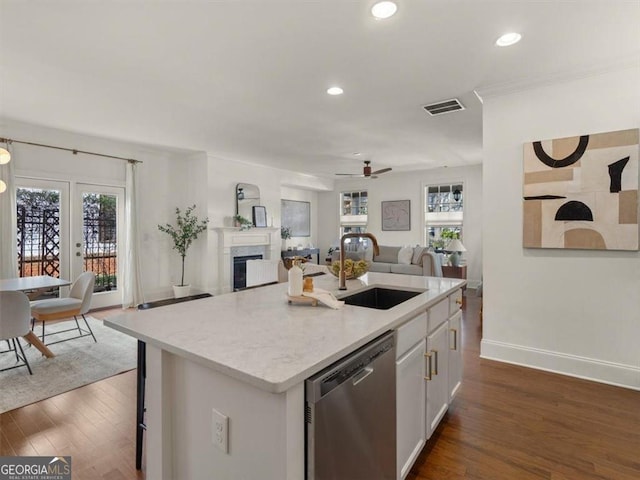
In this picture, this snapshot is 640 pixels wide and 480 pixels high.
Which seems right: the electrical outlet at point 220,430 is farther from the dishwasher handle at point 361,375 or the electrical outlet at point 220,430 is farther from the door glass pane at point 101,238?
the door glass pane at point 101,238

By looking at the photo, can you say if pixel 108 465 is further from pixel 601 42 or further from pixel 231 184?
pixel 231 184

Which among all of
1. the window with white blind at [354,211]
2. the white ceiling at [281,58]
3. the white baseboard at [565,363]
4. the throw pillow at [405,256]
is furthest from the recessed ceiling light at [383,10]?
the window with white blind at [354,211]

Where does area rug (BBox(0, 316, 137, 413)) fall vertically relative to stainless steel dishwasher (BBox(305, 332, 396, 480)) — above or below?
below

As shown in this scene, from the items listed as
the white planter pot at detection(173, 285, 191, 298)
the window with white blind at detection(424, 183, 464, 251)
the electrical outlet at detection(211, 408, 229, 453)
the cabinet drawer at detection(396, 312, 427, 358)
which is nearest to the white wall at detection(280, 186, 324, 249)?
the window with white blind at detection(424, 183, 464, 251)

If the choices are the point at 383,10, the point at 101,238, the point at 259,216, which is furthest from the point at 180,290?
the point at 383,10

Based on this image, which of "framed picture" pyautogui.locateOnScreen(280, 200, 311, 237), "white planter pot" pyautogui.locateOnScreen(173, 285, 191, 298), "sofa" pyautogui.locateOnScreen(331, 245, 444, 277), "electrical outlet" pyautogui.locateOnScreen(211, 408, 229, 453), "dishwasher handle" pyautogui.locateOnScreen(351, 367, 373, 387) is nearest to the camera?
"electrical outlet" pyautogui.locateOnScreen(211, 408, 229, 453)

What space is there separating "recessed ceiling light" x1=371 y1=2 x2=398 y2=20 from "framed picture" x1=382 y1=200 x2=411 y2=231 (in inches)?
246

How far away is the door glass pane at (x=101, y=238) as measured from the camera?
518cm

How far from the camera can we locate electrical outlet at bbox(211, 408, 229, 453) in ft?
3.63

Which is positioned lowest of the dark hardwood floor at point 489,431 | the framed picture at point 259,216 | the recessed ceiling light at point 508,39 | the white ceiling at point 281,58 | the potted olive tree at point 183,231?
the dark hardwood floor at point 489,431

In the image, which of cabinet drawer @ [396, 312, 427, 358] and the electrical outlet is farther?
cabinet drawer @ [396, 312, 427, 358]

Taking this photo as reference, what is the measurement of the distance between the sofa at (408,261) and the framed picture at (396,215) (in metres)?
1.23

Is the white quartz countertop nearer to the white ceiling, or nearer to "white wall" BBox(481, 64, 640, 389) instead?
"white wall" BBox(481, 64, 640, 389)

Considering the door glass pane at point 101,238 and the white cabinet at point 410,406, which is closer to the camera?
the white cabinet at point 410,406
